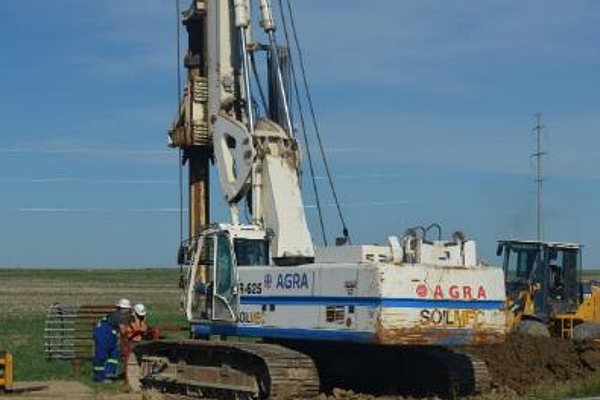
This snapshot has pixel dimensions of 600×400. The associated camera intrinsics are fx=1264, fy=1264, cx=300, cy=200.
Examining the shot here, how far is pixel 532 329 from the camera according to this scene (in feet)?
82.5

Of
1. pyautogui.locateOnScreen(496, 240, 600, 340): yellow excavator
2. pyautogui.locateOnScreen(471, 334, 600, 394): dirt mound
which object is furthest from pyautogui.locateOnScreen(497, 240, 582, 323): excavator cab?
pyautogui.locateOnScreen(471, 334, 600, 394): dirt mound

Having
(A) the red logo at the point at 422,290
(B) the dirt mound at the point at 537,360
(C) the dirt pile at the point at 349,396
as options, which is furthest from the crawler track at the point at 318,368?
(B) the dirt mound at the point at 537,360

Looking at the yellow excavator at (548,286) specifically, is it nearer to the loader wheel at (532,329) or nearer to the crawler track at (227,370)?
the loader wheel at (532,329)

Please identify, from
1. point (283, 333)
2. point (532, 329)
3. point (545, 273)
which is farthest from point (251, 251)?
point (545, 273)

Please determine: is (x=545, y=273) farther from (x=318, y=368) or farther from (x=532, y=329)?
(x=318, y=368)

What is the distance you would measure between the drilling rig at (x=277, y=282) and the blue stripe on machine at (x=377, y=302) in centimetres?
2

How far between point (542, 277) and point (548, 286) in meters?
0.27

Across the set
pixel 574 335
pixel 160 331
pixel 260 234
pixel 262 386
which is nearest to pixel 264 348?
pixel 262 386

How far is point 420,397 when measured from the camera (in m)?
19.2

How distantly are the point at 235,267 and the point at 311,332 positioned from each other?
6.04 ft

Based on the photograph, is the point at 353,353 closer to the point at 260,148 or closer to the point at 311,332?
the point at 311,332

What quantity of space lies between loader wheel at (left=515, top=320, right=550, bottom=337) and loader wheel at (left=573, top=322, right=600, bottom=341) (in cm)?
71

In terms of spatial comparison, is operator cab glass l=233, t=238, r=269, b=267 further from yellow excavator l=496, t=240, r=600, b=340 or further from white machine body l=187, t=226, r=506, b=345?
yellow excavator l=496, t=240, r=600, b=340

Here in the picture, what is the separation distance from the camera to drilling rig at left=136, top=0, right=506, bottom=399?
16688 millimetres
